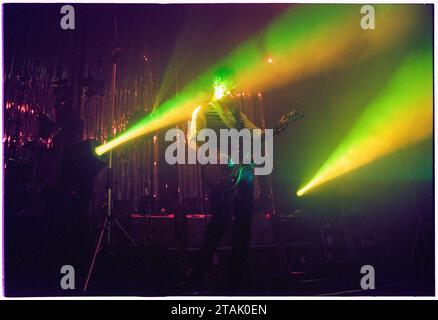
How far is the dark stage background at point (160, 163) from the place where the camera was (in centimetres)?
308

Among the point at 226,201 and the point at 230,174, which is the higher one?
the point at 230,174

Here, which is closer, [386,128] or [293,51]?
[386,128]

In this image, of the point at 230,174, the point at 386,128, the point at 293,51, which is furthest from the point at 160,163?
the point at 386,128

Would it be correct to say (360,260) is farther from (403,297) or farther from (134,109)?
(134,109)

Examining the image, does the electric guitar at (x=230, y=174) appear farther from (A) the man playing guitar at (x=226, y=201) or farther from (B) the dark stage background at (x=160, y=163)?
(B) the dark stage background at (x=160, y=163)

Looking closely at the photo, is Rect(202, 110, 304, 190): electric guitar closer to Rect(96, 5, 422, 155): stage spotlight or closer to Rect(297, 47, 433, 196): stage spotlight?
Rect(96, 5, 422, 155): stage spotlight

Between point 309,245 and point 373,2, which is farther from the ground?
point 373,2

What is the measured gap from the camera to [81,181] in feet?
11.0

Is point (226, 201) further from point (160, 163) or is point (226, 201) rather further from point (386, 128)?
point (386, 128)

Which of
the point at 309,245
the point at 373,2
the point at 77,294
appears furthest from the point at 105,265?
the point at 373,2

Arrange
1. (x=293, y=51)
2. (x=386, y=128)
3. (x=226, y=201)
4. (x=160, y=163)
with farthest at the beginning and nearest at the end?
(x=293, y=51)
(x=160, y=163)
(x=386, y=128)
(x=226, y=201)

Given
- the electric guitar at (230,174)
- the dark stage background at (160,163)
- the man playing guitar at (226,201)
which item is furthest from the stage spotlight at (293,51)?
the electric guitar at (230,174)

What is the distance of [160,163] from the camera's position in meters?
4.48

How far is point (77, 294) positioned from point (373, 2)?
10.2 ft
